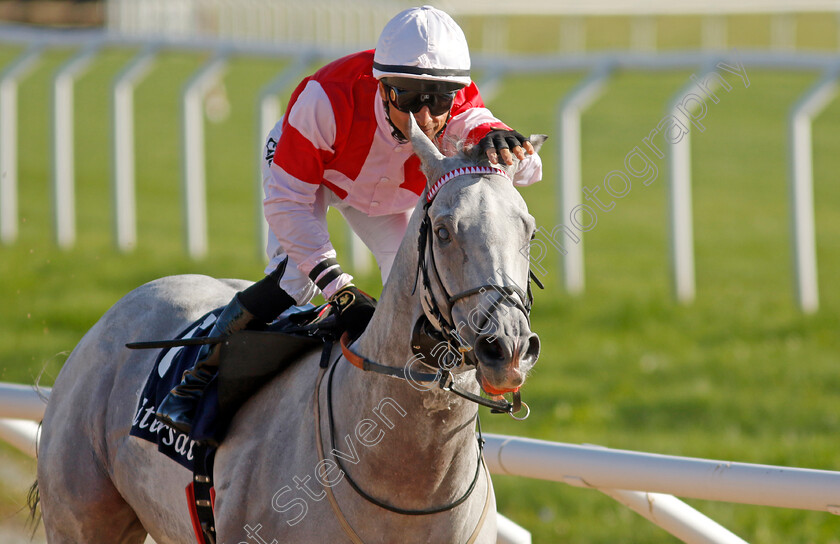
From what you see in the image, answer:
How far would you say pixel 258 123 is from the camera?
9641 mm

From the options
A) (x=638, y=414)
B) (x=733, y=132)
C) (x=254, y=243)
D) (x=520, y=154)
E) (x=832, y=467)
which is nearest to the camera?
(x=520, y=154)

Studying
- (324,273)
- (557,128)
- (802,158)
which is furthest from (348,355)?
(557,128)

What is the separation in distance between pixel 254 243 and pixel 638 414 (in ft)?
22.2

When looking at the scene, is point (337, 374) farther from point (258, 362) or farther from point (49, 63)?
point (49, 63)

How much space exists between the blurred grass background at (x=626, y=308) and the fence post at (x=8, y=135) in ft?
0.91

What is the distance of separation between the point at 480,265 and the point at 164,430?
1454mm

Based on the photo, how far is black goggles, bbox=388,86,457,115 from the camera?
3.04 meters

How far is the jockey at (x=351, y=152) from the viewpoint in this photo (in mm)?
3027

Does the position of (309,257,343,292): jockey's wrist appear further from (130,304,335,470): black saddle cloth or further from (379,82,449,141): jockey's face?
(379,82,449,141): jockey's face

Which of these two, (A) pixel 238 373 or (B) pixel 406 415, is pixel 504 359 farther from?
(A) pixel 238 373

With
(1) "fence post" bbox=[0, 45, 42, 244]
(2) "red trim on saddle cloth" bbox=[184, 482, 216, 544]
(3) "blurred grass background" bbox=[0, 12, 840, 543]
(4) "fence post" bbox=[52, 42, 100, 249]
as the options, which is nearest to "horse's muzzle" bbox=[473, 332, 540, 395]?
(2) "red trim on saddle cloth" bbox=[184, 482, 216, 544]

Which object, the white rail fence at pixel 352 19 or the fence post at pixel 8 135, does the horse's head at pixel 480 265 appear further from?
the white rail fence at pixel 352 19

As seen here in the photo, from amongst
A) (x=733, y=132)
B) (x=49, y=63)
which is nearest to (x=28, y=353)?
(x=733, y=132)

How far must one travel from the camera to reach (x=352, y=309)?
3.11 metres
